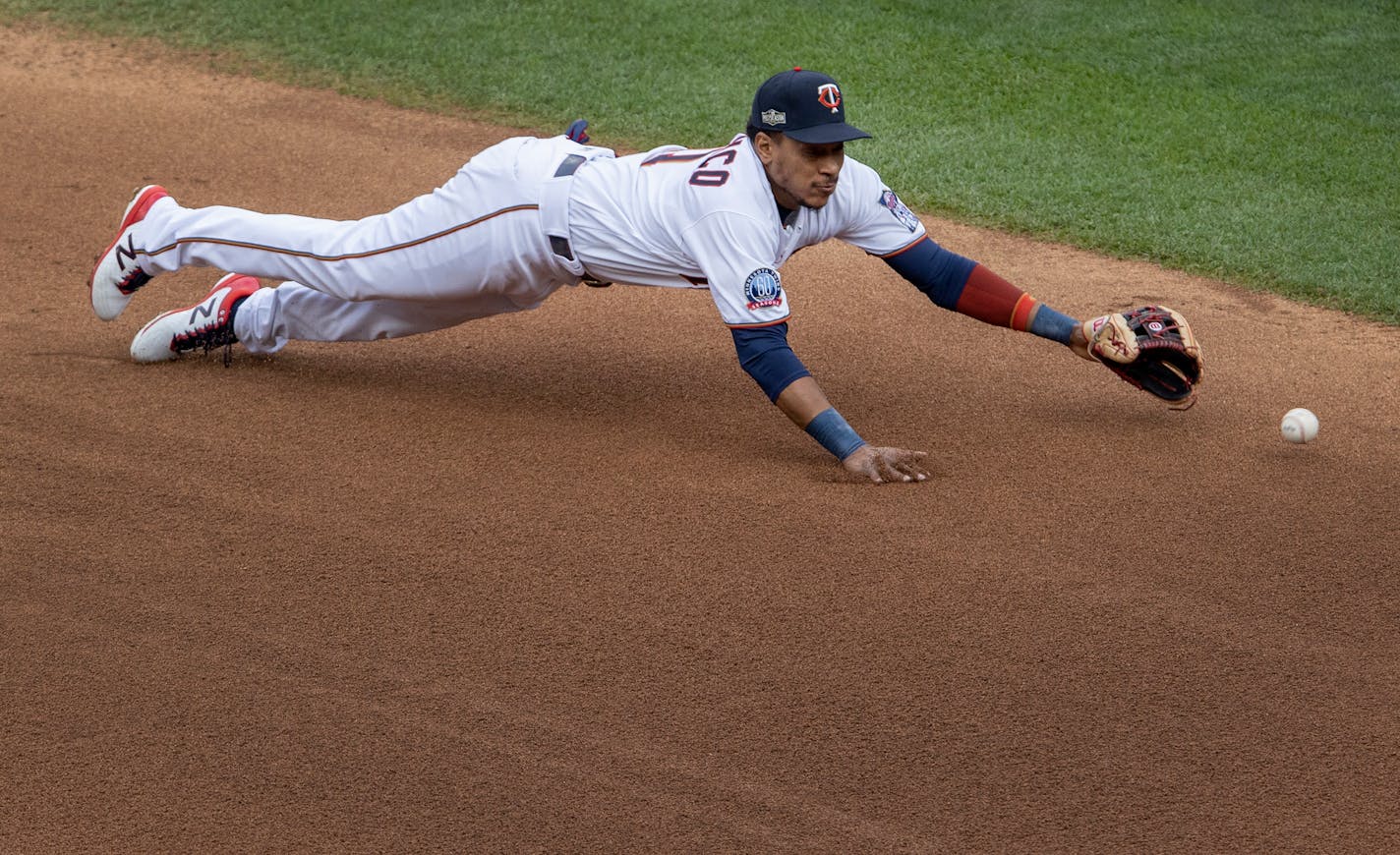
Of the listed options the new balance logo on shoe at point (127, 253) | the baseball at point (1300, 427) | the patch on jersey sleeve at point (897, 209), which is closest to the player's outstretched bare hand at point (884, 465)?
the patch on jersey sleeve at point (897, 209)

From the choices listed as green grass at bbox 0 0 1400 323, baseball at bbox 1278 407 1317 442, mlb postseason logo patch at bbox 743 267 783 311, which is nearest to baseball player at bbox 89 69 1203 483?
mlb postseason logo patch at bbox 743 267 783 311

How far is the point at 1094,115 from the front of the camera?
8086mm

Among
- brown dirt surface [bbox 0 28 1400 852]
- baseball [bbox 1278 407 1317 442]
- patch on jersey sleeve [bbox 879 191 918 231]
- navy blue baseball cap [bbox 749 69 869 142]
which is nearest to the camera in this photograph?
brown dirt surface [bbox 0 28 1400 852]

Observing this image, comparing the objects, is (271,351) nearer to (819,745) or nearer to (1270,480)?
(819,745)

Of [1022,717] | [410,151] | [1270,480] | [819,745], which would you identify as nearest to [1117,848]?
[1022,717]

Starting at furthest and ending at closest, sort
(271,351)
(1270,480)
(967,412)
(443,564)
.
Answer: (271,351) < (967,412) < (1270,480) < (443,564)

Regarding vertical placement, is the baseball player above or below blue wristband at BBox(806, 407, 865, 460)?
above

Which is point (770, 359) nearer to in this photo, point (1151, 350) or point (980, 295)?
→ point (980, 295)

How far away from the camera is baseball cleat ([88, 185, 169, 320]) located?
5.18m

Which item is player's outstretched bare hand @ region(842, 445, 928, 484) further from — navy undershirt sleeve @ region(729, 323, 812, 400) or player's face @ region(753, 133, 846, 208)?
player's face @ region(753, 133, 846, 208)

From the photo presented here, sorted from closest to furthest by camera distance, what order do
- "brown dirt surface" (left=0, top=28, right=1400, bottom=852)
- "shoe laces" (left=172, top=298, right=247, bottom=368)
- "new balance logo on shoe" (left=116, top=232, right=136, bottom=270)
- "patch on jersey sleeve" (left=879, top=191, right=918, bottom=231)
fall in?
"brown dirt surface" (left=0, top=28, right=1400, bottom=852)
"patch on jersey sleeve" (left=879, top=191, right=918, bottom=231)
"new balance logo on shoe" (left=116, top=232, right=136, bottom=270)
"shoe laces" (left=172, top=298, right=247, bottom=368)

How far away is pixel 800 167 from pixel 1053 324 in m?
1.08

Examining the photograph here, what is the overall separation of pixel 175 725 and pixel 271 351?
2300 mm

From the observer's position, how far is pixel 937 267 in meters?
4.88
